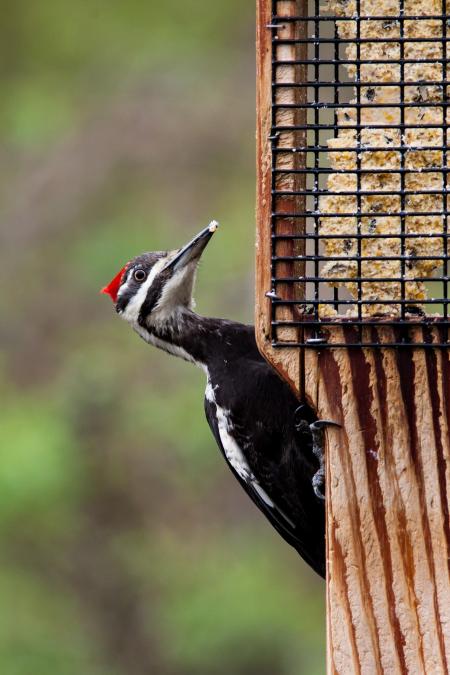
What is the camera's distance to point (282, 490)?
4344 millimetres

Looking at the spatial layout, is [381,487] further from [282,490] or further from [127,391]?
[127,391]

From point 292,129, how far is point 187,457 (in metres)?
→ 4.85

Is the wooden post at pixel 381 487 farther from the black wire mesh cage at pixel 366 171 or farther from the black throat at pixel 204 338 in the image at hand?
the black throat at pixel 204 338

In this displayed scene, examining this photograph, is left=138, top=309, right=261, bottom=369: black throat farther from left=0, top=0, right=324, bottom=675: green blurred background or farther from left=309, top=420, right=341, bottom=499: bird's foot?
left=0, top=0, right=324, bottom=675: green blurred background

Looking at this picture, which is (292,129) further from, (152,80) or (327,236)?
(152,80)

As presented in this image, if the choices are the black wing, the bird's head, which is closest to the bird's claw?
the black wing

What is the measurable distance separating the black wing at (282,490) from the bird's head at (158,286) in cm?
39

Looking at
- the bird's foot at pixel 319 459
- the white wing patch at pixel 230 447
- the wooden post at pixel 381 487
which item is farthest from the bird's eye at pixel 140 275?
the wooden post at pixel 381 487

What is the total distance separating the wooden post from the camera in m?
3.11

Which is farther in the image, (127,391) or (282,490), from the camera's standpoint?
(127,391)

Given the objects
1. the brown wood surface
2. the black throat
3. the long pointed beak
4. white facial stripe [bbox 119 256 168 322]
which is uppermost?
the long pointed beak

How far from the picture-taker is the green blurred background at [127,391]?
26.0 feet

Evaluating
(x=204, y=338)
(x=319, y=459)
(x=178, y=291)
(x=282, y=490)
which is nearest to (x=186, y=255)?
(x=178, y=291)

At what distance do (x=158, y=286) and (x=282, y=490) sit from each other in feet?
2.79
